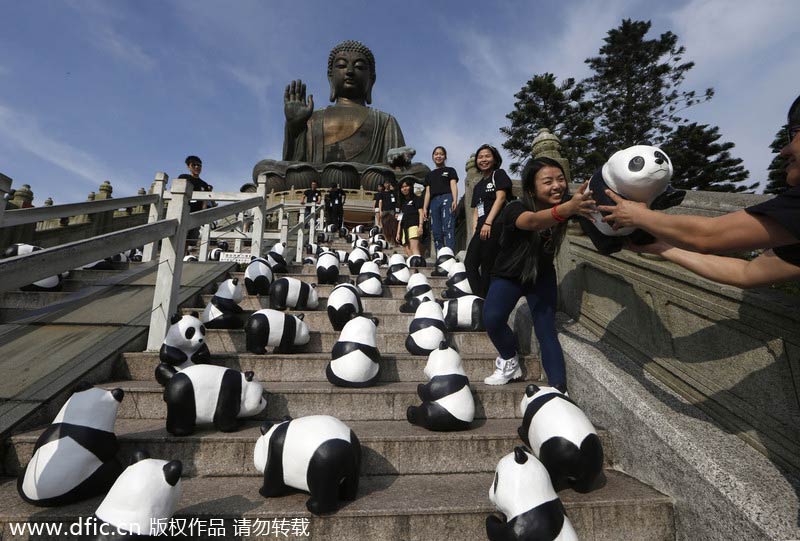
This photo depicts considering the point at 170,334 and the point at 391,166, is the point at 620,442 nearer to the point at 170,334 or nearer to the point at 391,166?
the point at 170,334

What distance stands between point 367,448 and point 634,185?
2.20m

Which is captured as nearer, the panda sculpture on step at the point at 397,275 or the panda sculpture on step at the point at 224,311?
the panda sculpture on step at the point at 224,311

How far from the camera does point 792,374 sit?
6.77 feet

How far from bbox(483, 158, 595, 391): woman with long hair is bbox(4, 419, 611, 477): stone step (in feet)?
2.31

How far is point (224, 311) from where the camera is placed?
4.12 metres

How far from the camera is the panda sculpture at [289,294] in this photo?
465 cm

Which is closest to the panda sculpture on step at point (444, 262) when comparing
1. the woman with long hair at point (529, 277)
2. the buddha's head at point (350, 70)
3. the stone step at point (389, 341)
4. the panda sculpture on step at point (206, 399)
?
the stone step at point (389, 341)

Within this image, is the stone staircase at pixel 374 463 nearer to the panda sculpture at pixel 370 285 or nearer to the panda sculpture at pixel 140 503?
the panda sculpture at pixel 140 503

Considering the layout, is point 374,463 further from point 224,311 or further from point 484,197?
point 484,197

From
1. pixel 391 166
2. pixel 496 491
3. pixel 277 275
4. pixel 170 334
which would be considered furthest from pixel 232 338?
pixel 391 166

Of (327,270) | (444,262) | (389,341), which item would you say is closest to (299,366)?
(389,341)

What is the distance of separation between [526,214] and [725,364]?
152 centimetres

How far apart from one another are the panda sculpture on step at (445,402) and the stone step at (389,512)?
44 centimetres

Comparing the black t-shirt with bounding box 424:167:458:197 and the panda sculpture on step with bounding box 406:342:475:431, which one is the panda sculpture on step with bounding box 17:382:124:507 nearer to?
the panda sculpture on step with bounding box 406:342:475:431
